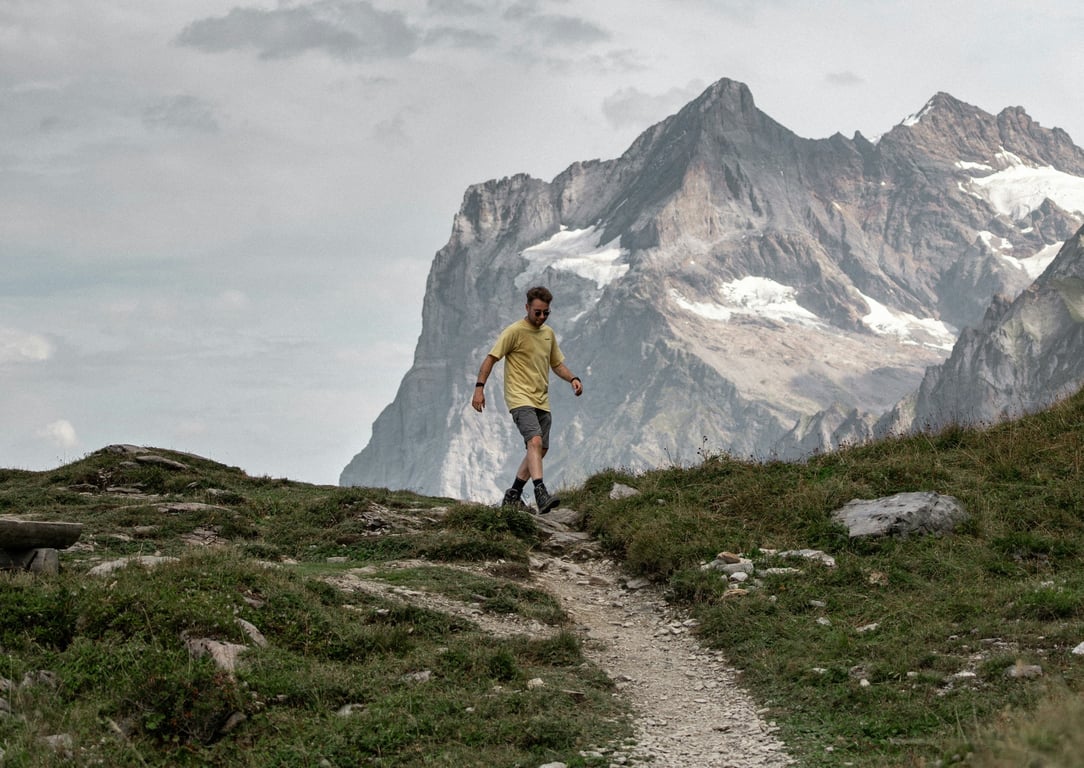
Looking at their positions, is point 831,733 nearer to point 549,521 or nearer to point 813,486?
point 813,486

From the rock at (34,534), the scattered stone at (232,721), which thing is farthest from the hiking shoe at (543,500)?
the scattered stone at (232,721)

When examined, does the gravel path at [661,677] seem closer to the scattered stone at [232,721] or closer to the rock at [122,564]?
the scattered stone at [232,721]

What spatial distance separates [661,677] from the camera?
10984mm

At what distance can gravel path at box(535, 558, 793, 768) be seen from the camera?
8.45 m

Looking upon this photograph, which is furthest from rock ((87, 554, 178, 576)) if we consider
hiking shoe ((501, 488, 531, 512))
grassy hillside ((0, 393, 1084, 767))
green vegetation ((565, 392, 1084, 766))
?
hiking shoe ((501, 488, 531, 512))

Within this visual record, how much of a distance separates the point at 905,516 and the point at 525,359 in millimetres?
6870

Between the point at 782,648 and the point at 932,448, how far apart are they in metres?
8.71

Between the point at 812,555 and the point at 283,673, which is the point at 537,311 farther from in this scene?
the point at 283,673

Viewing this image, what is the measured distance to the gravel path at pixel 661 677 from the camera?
845 centimetres

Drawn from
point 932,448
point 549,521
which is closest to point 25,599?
point 549,521

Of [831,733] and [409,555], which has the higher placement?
[409,555]

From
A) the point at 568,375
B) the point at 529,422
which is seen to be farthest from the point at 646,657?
the point at 568,375

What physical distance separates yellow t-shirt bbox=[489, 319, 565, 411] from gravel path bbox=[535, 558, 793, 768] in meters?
3.38

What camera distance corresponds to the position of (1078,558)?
13008 mm
